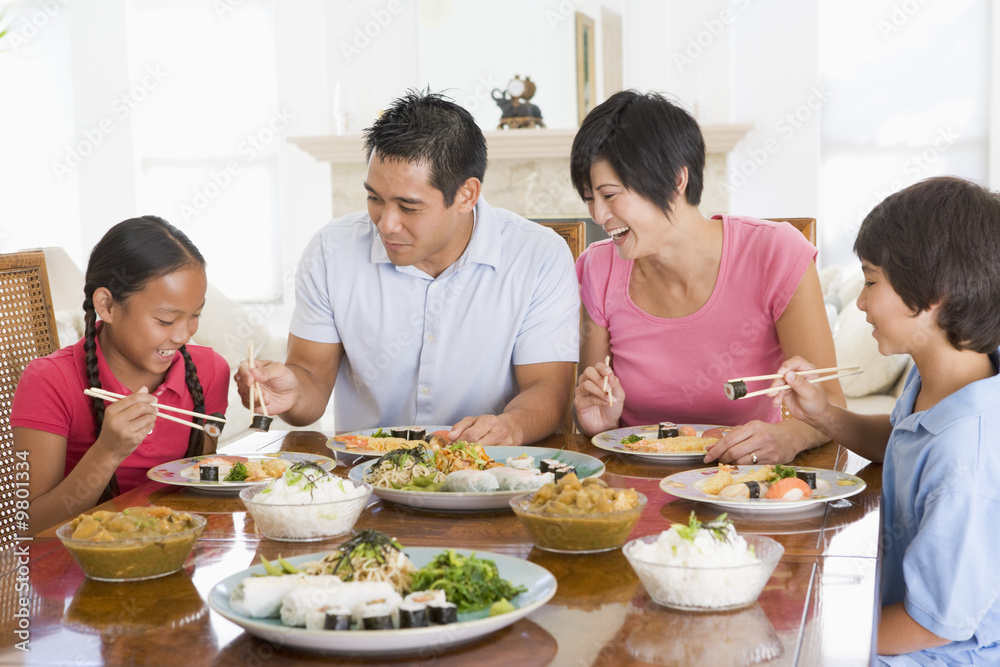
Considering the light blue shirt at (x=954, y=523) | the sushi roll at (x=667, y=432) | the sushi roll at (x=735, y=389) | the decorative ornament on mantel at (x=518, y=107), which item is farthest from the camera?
the decorative ornament on mantel at (x=518, y=107)

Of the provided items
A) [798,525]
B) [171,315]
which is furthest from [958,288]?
[171,315]

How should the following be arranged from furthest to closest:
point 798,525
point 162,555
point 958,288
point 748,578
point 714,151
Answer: point 714,151 < point 958,288 < point 798,525 < point 162,555 < point 748,578

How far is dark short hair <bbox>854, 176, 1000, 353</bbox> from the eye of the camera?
1.34 metres

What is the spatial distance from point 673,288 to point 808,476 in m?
0.83

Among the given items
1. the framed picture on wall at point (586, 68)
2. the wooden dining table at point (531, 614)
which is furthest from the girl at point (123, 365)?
the framed picture on wall at point (586, 68)

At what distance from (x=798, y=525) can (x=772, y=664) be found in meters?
0.43

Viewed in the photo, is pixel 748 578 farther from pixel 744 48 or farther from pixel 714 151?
pixel 744 48

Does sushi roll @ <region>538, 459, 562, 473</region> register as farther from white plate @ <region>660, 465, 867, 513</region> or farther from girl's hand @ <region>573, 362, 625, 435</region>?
girl's hand @ <region>573, 362, 625, 435</region>

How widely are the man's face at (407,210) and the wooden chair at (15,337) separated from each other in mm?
705

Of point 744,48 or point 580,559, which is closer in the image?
point 580,559

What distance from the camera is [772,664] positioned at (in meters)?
0.79

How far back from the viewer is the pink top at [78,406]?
172 centimetres

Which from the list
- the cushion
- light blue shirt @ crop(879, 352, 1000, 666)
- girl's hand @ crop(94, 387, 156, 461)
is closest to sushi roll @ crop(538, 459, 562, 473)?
light blue shirt @ crop(879, 352, 1000, 666)

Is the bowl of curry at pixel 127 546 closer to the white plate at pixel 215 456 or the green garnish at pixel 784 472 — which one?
the white plate at pixel 215 456
